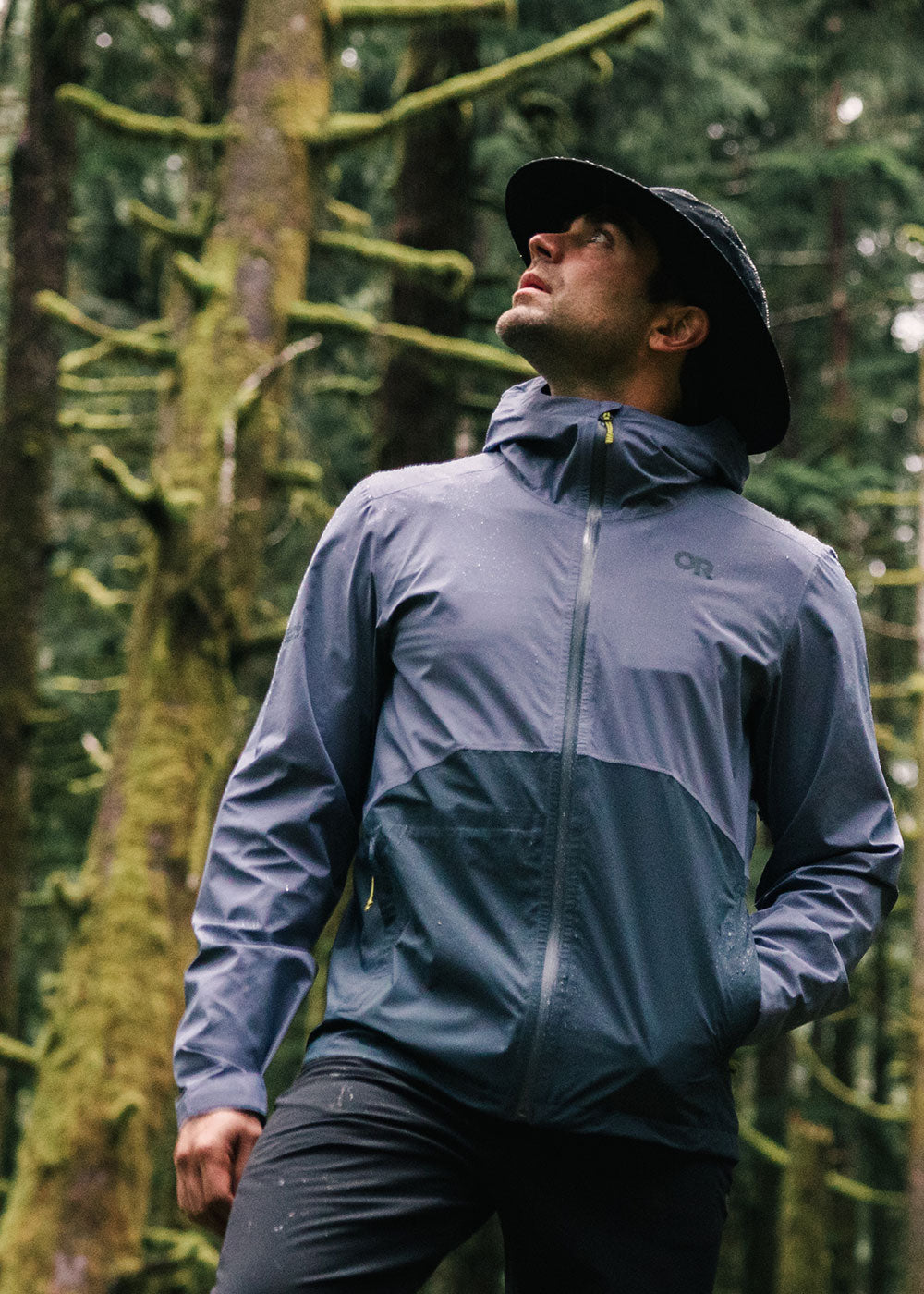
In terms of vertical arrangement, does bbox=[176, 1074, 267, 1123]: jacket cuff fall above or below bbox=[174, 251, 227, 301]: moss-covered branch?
below

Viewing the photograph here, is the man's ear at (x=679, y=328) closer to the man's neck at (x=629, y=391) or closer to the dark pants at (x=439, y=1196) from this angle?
the man's neck at (x=629, y=391)

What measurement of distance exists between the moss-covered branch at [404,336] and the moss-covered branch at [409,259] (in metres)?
0.31

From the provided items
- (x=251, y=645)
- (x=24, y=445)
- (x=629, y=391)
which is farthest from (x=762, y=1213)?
(x=629, y=391)

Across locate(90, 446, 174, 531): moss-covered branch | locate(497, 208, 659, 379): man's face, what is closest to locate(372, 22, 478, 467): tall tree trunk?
locate(90, 446, 174, 531): moss-covered branch

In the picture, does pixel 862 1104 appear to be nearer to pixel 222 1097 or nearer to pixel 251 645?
pixel 251 645

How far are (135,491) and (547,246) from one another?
3698 millimetres

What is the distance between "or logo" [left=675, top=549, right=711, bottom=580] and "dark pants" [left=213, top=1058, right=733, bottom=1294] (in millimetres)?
965

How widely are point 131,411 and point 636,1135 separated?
45.8 ft

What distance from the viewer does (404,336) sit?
7.39 m

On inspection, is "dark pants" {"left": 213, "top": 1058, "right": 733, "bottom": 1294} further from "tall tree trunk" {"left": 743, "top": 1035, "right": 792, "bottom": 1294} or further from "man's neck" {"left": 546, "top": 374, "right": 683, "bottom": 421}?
"tall tree trunk" {"left": 743, "top": 1035, "right": 792, "bottom": 1294}

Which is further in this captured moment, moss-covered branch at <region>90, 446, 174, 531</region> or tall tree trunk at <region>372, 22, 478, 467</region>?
tall tree trunk at <region>372, 22, 478, 467</region>

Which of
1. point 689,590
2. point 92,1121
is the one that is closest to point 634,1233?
point 689,590

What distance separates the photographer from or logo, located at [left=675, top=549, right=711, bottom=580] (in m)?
2.55

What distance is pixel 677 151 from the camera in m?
14.0
